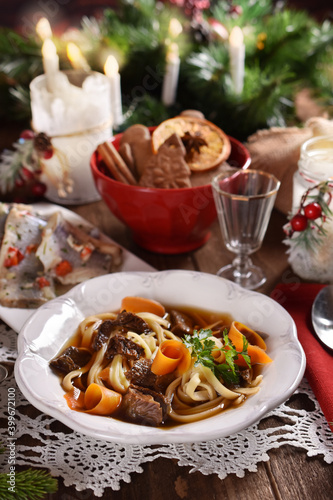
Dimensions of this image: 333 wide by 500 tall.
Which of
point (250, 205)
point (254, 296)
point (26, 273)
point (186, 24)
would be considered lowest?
point (26, 273)

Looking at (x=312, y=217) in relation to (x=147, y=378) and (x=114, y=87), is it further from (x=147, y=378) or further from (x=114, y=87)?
(x=114, y=87)

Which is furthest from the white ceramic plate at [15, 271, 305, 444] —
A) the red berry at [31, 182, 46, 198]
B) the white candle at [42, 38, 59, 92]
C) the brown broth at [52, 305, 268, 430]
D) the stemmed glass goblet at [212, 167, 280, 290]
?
the white candle at [42, 38, 59, 92]

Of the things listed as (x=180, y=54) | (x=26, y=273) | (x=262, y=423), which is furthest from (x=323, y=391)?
(x=180, y=54)

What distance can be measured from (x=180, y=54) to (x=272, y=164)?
892 mm

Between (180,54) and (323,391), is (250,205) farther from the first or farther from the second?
(180,54)

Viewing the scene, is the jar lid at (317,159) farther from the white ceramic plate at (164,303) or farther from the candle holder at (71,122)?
the candle holder at (71,122)

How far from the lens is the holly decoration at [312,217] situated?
167 cm

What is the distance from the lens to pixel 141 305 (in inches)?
65.7

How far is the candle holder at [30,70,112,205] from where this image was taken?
222 cm

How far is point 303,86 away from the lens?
2.90 meters

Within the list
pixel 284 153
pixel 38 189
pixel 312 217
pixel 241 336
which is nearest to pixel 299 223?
pixel 312 217

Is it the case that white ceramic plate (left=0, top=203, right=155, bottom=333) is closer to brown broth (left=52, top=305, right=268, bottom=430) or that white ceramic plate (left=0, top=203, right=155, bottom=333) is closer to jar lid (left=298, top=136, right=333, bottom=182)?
brown broth (left=52, top=305, right=268, bottom=430)

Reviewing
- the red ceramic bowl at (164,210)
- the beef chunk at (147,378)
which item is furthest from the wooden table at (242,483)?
the red ceramic bowl at (164,210)

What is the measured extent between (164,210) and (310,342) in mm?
666
